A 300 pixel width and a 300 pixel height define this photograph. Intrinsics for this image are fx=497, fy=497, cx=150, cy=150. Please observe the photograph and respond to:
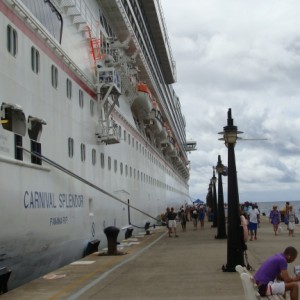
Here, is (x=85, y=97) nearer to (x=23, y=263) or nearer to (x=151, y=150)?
(x=23, y=263)

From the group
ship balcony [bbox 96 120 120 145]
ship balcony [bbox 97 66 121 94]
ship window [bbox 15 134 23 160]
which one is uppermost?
ship balcony [bbox 97 66 121 94]

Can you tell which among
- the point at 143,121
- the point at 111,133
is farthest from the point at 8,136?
the point at 143,121

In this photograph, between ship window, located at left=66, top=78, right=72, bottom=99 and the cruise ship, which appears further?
ship window, located at left=66, top=78, right=72, bottom=99

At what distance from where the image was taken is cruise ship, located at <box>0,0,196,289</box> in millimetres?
10141

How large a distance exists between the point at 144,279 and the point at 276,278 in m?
4.09

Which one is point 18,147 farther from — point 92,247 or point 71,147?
point 92,247

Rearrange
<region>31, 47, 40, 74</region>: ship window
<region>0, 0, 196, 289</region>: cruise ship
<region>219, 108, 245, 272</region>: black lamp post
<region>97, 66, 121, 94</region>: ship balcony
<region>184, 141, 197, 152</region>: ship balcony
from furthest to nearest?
1. <region>184, 141, 197, 152</region>: ship balcony
2. <region>97, 66, 121, 94</region>: ship balcony
3. <region>31, 47, 40, 74</region>: ship window
4. <region>219, 108, 245, 272</region>: black lamp post
5. <region>0, 0, 196, 289</region>: cruise ship

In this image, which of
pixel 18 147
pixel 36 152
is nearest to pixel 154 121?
pixel 36 152

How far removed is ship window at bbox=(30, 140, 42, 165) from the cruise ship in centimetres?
2

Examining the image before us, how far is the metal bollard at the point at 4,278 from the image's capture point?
8940mm

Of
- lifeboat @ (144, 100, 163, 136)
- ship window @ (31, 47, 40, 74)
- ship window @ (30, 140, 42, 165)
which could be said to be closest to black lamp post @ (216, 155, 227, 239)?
lifeboat @ (144, 100, 163, 136)

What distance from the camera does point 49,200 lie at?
12148mm

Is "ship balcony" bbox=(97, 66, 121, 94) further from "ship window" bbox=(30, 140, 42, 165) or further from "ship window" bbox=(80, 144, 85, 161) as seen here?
"ship window" bbox=(30, 140, 42, 165)

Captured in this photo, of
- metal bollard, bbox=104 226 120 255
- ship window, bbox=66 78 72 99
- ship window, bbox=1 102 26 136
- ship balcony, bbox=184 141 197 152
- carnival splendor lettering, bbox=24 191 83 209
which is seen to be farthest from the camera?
ship balcony, bbox=184 141 197 152
